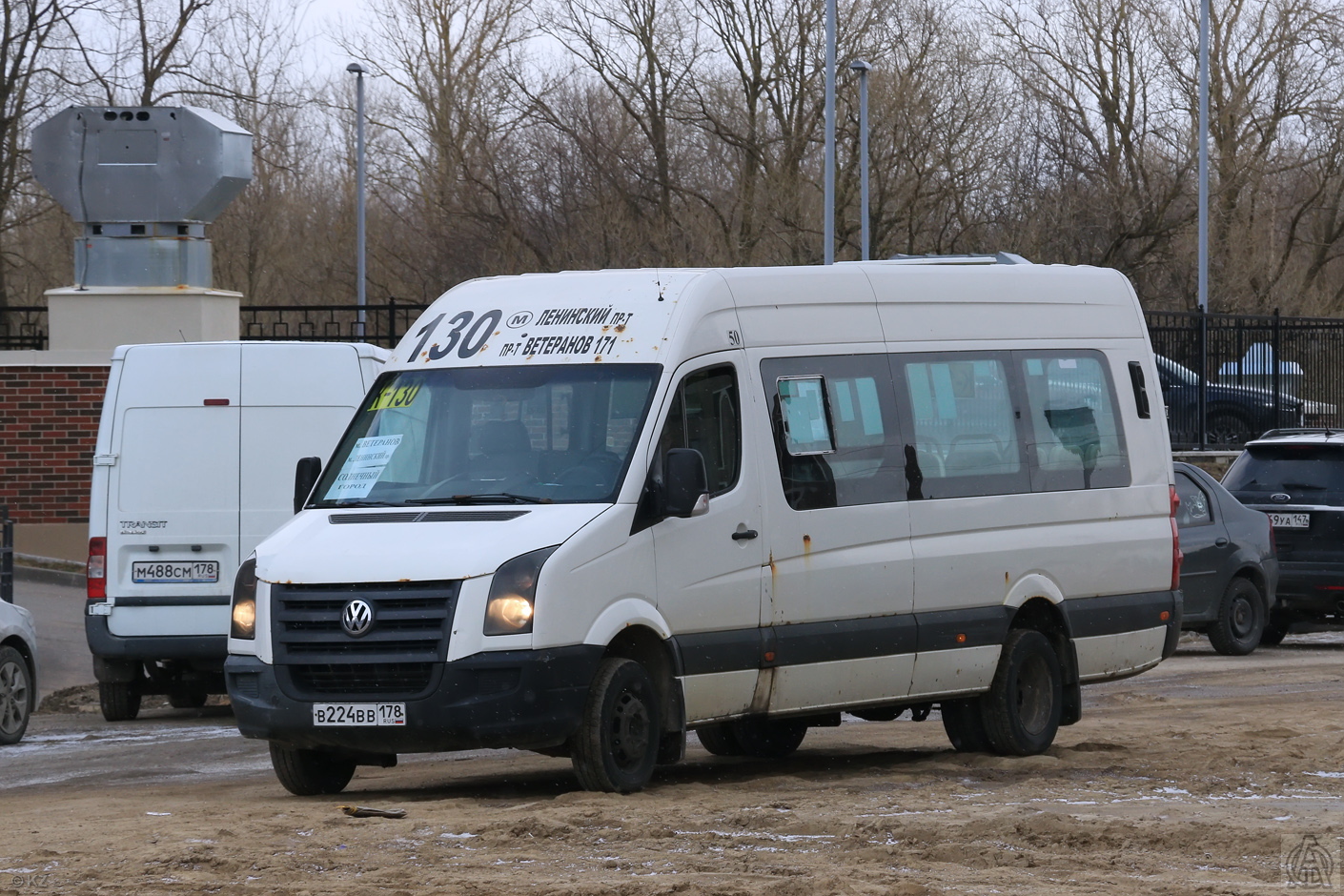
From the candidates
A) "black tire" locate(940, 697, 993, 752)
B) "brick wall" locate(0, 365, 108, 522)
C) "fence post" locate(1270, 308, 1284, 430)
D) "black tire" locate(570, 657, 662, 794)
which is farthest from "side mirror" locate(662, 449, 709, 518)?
"fence post" locate(1270, 308, 1284, 430)

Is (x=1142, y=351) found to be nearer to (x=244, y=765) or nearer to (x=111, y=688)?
(x=244, y=765)

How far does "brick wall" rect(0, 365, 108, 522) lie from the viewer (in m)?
19.3

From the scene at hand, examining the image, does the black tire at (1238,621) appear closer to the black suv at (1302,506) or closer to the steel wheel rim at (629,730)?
the black suv at (1302,506)

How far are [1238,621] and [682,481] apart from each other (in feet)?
30.8

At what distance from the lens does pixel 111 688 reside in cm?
1273

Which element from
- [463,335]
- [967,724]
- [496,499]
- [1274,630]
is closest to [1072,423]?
[967,724]

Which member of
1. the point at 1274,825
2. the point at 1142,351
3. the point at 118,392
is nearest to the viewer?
the point at 1274,825

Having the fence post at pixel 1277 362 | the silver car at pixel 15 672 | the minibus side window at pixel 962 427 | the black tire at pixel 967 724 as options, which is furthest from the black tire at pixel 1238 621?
the fence post at pixel 1277 362

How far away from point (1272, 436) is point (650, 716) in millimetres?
10552

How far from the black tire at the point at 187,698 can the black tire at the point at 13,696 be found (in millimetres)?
1379

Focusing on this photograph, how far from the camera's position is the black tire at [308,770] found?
877cm

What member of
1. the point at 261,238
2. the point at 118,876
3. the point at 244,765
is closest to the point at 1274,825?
the point at 118,876

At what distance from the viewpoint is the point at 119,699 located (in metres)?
12.8

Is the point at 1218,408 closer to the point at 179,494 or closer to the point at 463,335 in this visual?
the point at 179,494
